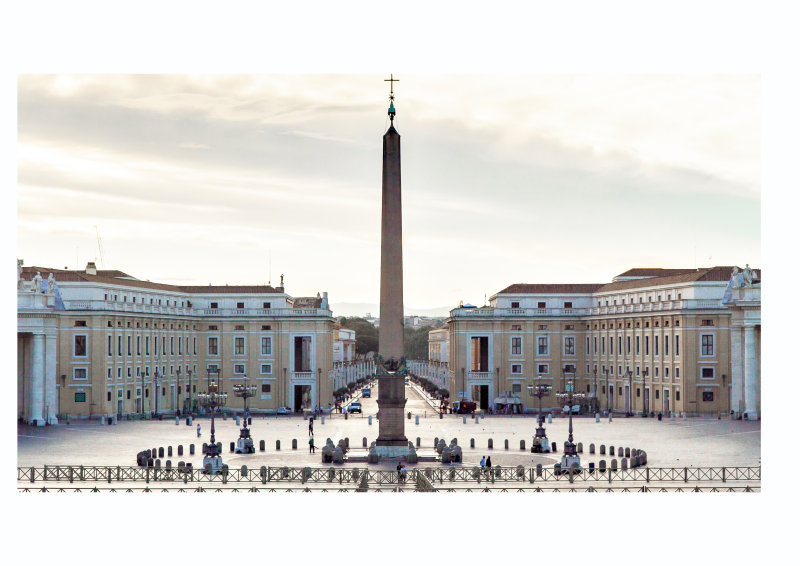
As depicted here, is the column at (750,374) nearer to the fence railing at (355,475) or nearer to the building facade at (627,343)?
the building facade at (627,343)

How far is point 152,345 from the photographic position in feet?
286

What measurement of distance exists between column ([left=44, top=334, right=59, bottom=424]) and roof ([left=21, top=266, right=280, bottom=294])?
645cm

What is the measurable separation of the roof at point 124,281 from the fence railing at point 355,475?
3919cm

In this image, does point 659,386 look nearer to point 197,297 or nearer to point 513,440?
point 513,440

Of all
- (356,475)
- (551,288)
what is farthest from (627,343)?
(356,475)

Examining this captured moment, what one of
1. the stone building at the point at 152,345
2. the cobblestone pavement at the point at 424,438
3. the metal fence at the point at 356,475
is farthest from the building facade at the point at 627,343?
the metal fence at the point at 356,475

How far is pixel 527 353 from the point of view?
319 feet

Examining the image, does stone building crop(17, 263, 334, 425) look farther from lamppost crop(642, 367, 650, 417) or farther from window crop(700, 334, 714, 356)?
window crop(700, 334, 714, 356)

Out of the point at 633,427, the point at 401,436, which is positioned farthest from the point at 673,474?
the point at 633,427

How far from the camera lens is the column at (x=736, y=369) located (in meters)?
77.2

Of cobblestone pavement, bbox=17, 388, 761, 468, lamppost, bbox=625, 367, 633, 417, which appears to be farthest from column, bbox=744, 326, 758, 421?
lamppost, bbox=625, 367, 633, 417

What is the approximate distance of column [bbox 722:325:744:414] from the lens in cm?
7725

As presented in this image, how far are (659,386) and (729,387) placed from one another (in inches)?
220

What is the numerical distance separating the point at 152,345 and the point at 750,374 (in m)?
44.5
